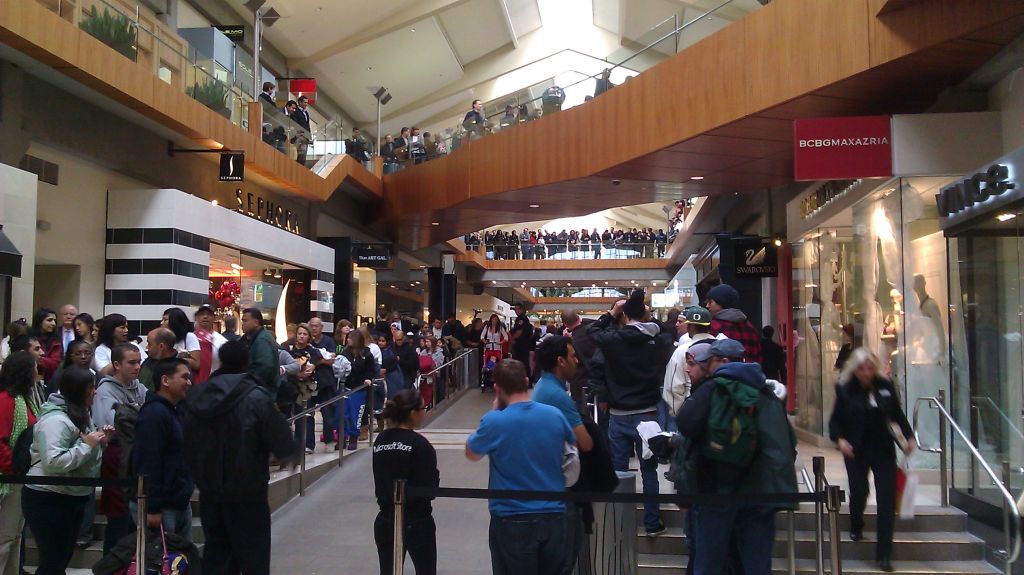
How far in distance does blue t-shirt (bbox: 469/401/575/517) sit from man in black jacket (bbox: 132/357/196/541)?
180 cm

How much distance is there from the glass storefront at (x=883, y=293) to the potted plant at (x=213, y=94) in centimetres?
882

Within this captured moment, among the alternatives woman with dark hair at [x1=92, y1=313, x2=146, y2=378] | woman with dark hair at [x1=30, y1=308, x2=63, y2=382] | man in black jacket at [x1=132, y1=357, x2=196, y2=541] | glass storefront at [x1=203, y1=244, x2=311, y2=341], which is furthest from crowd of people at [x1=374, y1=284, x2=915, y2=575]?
glass storefront at [x1=203, y1=244, x2=311, y2=341]

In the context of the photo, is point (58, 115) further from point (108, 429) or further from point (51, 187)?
point (108, 429)

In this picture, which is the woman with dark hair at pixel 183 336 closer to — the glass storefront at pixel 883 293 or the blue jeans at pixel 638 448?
the blue jeans at pixel 638 448

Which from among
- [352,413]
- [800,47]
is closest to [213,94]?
[352,413]

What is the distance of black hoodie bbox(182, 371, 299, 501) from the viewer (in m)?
4.48

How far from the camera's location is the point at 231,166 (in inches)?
547

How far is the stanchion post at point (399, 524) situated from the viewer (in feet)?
14.8

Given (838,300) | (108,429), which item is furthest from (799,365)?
(108,429)

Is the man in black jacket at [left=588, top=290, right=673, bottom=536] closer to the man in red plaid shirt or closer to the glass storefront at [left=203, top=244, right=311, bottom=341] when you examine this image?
the man in red plaid shirt

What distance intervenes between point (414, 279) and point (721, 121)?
72.0ft

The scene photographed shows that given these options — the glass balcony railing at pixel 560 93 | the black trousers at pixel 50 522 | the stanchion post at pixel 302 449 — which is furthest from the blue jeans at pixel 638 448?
the glass balcony railing at pixel 560 93

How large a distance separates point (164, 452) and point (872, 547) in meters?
4.98

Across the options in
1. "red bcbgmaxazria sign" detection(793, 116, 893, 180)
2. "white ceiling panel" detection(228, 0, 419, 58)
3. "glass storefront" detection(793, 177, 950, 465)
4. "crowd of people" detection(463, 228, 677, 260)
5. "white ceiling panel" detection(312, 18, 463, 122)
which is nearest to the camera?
"red bcbgmaxazria sign" detection(793, 116, 893, 180)
